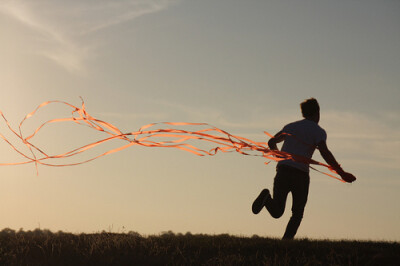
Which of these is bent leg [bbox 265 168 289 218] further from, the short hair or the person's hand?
the short hair

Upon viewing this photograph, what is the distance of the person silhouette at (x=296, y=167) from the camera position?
10.2 m

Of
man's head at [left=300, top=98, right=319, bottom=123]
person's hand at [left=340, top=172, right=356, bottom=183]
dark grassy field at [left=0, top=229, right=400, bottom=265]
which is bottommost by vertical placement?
dark grassy field at [left=0, top=229, right=400, bottom=265]

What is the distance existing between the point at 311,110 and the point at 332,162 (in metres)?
1.02

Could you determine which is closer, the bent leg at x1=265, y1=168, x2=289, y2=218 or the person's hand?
the person's hand

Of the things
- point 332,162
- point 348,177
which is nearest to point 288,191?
point 332,162

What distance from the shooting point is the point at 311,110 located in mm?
10477

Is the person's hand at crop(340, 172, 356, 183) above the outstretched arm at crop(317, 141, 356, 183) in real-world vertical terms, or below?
below

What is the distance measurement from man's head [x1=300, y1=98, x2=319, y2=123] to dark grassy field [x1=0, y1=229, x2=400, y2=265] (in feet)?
7.33

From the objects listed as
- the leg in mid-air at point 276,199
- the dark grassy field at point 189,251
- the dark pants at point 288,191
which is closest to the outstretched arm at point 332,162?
the dark pants at point 288,191

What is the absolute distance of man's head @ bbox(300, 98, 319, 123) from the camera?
10.5 metres

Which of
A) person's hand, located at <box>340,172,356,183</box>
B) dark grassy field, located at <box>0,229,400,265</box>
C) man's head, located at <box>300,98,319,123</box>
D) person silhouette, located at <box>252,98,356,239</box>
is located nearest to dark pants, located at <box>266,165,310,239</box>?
person silhouette, located at <box>252,98,356,239</box>

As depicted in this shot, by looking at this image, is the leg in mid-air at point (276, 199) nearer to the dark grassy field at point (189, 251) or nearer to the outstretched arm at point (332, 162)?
the dark grassy field at point (189, 251)

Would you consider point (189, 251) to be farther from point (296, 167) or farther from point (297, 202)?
point (296, 167)

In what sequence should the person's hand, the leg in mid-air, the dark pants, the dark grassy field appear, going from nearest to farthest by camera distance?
1. the dark grassy field
2. the person's hand
3. the dark pants
4. the leg in mid-air
